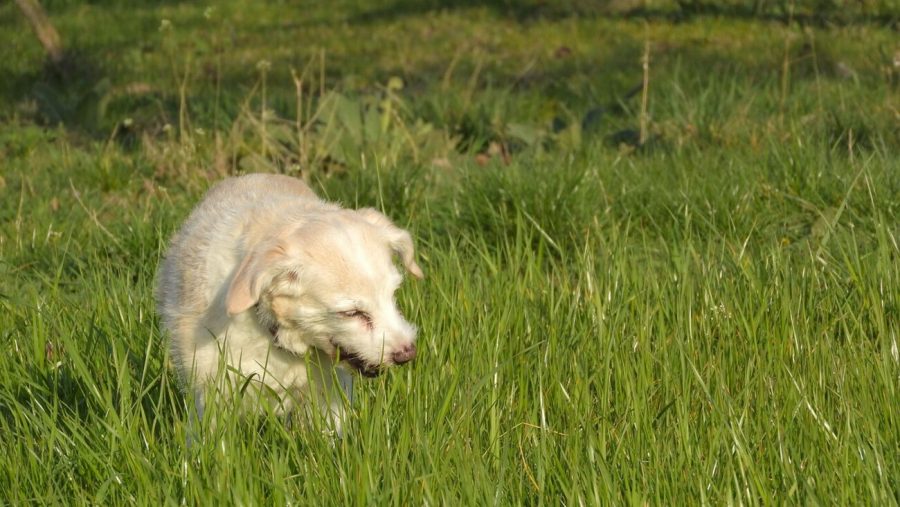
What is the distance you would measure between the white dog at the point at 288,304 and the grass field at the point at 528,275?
0.13 meters

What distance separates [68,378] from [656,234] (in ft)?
8.43

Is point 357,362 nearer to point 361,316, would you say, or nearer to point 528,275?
point 361,316

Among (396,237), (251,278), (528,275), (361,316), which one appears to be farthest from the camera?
(528,275)

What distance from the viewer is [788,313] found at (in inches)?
143

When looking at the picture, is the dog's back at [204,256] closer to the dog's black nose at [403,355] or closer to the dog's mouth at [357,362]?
the dog's mouth at [357,362]

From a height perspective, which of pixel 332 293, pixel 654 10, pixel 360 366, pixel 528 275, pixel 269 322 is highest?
pixel 332 293

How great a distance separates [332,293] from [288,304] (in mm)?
154

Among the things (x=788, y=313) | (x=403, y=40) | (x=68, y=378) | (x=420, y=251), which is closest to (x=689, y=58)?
(x=403, y=40)

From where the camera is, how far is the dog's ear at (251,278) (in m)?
2.97

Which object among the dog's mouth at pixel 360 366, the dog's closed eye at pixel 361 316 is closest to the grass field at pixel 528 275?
the dog's mouth at pixel 360 366

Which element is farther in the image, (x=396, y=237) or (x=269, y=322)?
(x=396, y=237)

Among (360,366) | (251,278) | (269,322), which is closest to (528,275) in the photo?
(360,366)

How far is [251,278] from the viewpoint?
3000 millimetres

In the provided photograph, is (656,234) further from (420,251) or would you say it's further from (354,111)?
(354,111)
